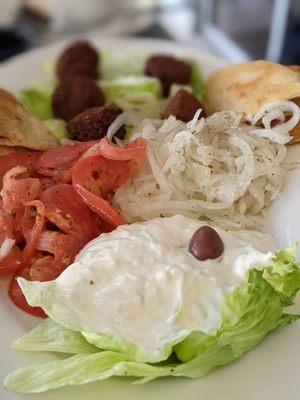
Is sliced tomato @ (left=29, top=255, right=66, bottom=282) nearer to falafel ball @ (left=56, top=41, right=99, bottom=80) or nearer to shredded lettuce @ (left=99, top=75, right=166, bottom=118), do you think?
shredded lettuce @ (left=99, top=75, right=166, bottom=118)

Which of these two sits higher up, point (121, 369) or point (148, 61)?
point (148, 61)

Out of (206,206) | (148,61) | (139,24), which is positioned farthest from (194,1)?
(206,206)

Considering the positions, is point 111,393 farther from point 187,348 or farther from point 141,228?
point 141,228

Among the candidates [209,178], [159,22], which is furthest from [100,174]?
[159,22]

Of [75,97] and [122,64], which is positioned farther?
[122,64]

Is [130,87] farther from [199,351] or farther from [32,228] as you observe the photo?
[199,351]

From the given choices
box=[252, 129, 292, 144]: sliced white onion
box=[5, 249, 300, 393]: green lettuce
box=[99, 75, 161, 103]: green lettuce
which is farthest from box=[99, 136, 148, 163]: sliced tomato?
box=[99, 75, 161, 103]: green lettuce
